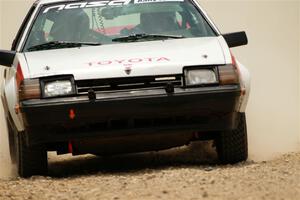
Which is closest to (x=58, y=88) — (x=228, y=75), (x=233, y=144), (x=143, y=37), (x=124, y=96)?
(x=124, y=96)

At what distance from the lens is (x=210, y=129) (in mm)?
7016

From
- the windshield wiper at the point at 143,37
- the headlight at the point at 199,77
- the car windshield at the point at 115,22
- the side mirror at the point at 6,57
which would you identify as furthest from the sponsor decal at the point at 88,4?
the headlight at the point at 199,77

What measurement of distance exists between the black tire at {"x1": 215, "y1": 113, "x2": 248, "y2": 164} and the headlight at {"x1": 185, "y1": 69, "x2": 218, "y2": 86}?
61 centimetres

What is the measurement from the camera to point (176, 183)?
6070 mm

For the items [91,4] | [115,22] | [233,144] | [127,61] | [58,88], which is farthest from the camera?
[91,4]

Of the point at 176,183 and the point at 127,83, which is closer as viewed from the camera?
the point at 176,183

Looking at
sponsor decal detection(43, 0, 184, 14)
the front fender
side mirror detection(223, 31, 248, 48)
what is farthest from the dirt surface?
sponsor decal detection(43, 0, 184, 14)

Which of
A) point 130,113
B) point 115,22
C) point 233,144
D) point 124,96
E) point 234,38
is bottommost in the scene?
point 233,144

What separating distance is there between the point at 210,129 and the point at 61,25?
1.86 metres

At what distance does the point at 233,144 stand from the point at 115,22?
1613 millimetres

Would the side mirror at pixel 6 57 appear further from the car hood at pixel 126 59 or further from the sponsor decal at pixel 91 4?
the sponsor decal at pixel 91 4

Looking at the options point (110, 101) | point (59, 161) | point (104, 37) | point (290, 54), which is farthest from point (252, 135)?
point (290, 54)

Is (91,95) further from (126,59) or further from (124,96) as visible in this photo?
(126,59)

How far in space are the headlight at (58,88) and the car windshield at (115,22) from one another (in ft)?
2.92
